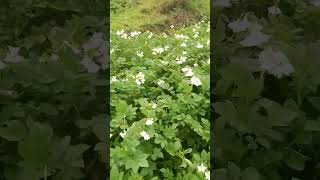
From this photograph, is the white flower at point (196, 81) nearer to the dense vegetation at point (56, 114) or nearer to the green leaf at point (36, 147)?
the dense vegetation at point (56, 114)

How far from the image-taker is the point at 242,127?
1.08 meters

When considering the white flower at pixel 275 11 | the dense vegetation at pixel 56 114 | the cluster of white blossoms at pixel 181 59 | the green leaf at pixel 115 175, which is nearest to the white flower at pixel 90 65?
the dense vegetation at pixel 56 114

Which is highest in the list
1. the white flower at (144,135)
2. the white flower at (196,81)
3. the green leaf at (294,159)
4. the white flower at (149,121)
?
the white flower at (196,81)

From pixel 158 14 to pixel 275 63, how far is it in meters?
6.14

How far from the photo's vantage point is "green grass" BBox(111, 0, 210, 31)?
22.4 ft

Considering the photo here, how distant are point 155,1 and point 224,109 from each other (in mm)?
6799

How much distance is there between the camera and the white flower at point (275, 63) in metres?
1.18

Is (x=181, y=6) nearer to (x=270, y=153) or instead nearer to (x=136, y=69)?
(x=136, y=69)

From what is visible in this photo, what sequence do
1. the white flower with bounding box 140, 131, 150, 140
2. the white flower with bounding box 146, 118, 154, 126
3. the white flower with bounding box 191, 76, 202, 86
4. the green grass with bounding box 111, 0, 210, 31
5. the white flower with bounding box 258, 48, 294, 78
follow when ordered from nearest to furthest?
the white flower with bounding box 258, 48, 294, 78 → the white flower with bounding box 140, 131, 150, 140 → the white flower with bounding box 146, 118, 154, 126 → the white flower with bounding box 191, 76, 202, 86 → the green grass with bounding box 111, 0, 210, 31

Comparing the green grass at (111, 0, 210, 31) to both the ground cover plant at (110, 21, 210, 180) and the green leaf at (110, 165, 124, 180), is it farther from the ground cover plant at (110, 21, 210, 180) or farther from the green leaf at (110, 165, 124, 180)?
the green leaf at (110, 165, 124, 180)

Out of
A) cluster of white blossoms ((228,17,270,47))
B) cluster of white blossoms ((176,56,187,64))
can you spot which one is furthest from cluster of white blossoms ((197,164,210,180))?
cluster of white blossoms ((176,56,187,64))

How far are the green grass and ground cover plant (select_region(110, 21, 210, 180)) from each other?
3.76 meters

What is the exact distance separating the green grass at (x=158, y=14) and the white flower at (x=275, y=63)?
5.30 metres

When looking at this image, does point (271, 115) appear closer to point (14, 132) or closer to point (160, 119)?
point (14, 132)
